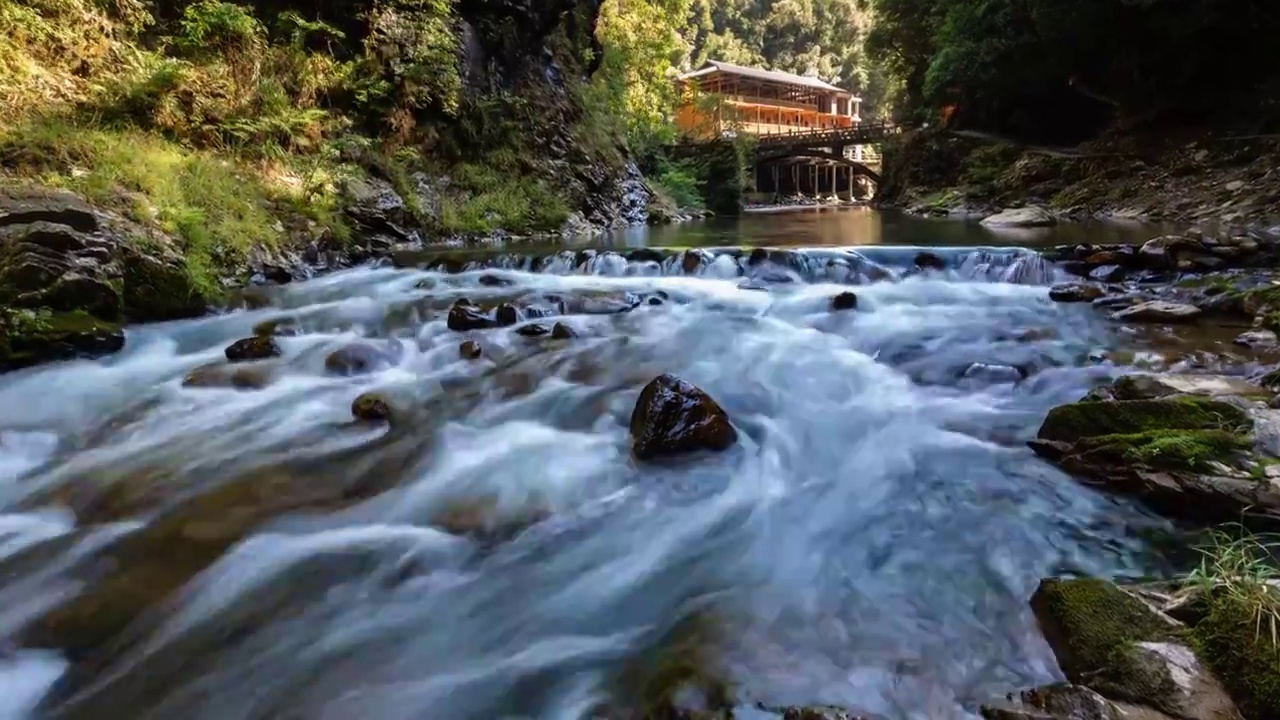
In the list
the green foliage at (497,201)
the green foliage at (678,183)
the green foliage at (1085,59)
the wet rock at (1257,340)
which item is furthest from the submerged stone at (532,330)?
the green foliage at (678,183)

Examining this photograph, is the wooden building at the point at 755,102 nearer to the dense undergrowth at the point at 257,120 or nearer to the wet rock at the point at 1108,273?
the dense undergrowth at the point at 257,120

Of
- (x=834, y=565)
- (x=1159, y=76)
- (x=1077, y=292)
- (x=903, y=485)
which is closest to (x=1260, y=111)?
(x=1159, y=76)

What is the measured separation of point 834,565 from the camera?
3201 mm

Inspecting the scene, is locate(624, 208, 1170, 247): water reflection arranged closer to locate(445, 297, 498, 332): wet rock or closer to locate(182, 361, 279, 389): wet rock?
locate(445, 297, 498, 332): wet rock

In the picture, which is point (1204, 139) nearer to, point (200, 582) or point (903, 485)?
point (903, 485)

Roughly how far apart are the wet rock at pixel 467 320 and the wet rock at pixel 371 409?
6.14 feet

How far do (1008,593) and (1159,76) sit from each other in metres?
20.0

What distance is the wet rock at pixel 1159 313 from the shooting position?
603cm

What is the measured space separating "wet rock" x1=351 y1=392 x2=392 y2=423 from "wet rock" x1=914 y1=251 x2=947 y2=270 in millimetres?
6459

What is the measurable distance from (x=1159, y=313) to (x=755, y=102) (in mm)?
53112

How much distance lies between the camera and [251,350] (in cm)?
583

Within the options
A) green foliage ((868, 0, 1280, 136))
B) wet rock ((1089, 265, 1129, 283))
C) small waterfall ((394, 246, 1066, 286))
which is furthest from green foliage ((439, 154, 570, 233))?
green foliage ((868, 0, 1280, 136))

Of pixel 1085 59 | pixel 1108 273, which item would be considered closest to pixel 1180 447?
pixel 1108 273

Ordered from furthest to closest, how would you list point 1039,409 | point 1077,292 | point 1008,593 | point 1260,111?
1. point 1260,111
2. point 1077,292
3. point 1039,409
4. point 1008,593
